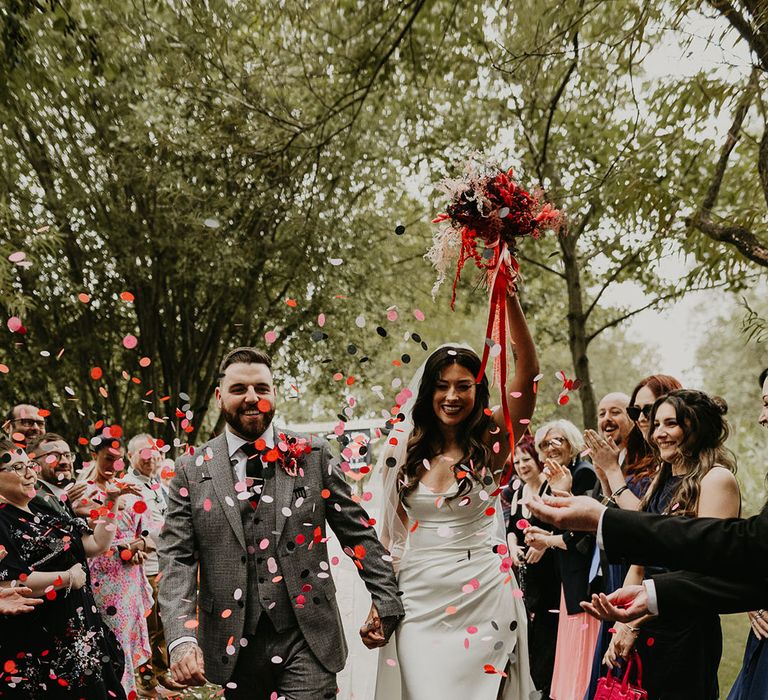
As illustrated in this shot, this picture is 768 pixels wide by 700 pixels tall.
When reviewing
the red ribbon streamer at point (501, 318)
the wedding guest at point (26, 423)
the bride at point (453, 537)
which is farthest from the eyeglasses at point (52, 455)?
the red ribbon streamer at point (501, 318)

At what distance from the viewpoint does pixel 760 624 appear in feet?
10.9

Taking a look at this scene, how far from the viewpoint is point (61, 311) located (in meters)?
11.9

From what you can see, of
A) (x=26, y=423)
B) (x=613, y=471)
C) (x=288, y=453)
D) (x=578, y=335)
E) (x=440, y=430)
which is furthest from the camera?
(x=578, y=335)

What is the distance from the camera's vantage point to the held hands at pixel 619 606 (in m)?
2.71

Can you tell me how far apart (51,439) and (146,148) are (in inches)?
241

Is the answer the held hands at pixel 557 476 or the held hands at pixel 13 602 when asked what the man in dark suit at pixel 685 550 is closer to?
the held hands at pixel 557 476

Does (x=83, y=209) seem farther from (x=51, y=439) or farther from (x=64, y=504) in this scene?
(x=64, y=504)

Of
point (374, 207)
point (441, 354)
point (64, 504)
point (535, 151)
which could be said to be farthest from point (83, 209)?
point (441, 354)

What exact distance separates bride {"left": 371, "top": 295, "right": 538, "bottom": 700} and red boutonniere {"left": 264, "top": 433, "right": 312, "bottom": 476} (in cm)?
53

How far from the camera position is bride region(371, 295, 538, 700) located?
390 centimetres

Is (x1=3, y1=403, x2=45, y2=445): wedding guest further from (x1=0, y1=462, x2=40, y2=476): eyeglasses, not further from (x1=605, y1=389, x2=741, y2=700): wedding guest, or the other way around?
(x1=605, y1=389, x2=741, y2=700): wedding guest

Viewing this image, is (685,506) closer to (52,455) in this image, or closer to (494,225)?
(494,225)

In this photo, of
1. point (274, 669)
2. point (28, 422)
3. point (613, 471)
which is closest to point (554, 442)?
point (613, 471)

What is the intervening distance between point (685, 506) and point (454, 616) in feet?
3.77
